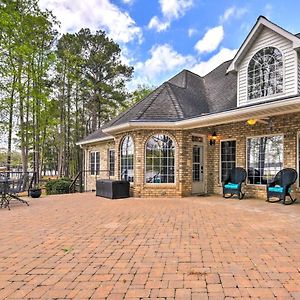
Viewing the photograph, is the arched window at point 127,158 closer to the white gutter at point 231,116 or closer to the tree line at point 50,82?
the white gutter at point 231,116

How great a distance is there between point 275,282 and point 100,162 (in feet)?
38.4

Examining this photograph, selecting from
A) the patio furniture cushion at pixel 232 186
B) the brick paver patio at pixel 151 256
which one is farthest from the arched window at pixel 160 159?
the brick paver patio at pixel 151 256

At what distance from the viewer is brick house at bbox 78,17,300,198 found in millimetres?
7562

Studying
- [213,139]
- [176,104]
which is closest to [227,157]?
[213,139]

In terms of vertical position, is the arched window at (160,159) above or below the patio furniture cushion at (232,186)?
above

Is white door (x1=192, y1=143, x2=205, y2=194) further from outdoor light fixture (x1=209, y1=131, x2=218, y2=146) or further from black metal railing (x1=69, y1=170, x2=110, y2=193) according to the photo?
black metal railing (x1=69, y1=170, x2=110, y2=193)

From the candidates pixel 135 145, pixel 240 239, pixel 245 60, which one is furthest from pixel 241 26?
pixel 240 239

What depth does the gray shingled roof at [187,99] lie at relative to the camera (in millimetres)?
9125

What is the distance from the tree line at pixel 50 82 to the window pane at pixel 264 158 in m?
10.7

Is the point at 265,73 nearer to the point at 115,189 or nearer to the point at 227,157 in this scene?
the point at 227,157

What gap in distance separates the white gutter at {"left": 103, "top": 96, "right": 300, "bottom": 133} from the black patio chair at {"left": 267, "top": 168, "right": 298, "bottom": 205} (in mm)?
1780

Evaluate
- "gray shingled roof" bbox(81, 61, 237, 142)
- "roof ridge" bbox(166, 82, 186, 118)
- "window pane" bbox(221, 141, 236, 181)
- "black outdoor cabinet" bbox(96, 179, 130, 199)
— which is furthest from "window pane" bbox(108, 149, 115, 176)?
"window pane" bbox(221, 141, 236, 181)

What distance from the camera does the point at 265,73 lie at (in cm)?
808

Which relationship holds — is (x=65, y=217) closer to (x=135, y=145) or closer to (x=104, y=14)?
(x=135, y=145)
